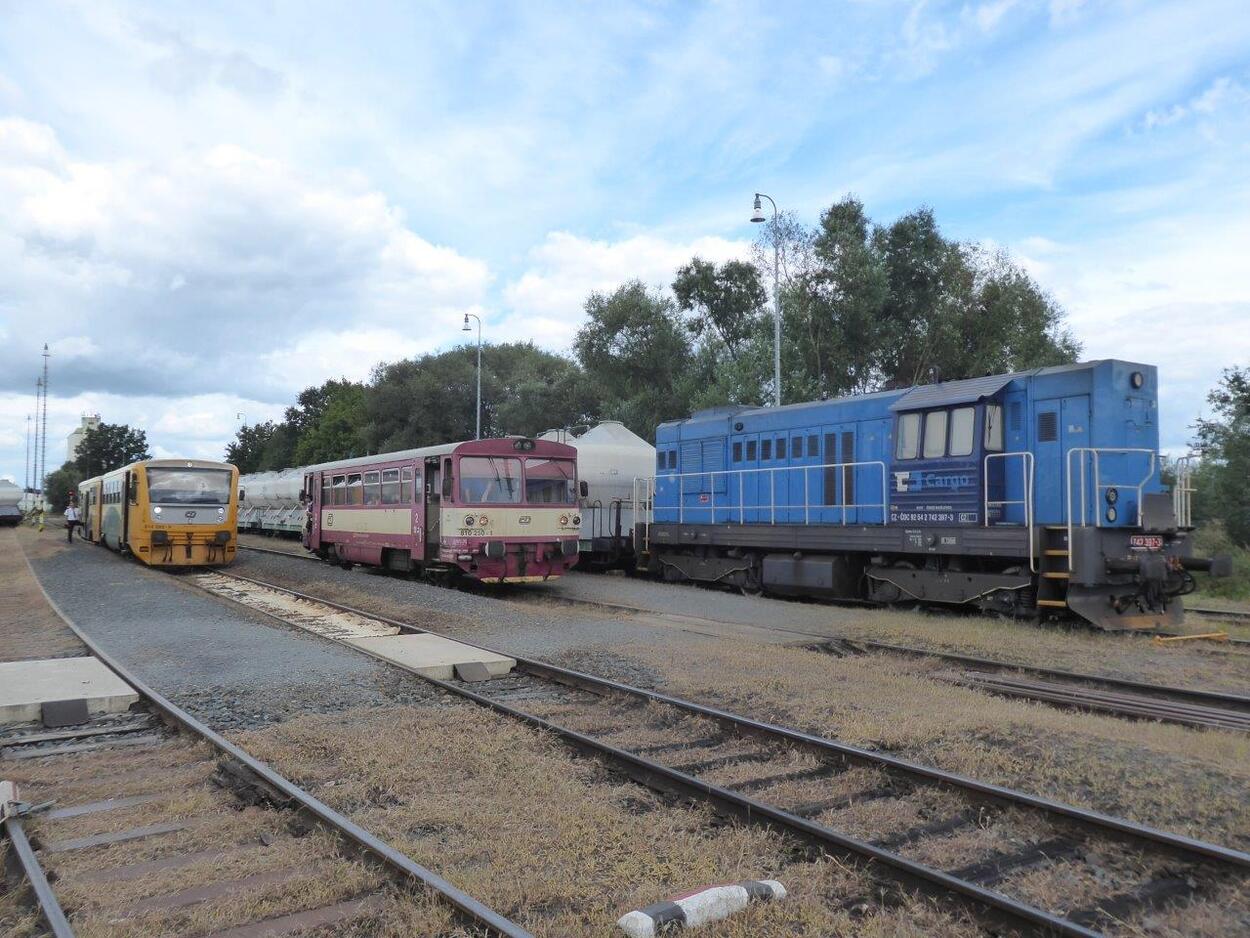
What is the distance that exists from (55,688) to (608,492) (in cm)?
1679

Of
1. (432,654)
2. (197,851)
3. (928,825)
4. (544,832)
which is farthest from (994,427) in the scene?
(197,851)

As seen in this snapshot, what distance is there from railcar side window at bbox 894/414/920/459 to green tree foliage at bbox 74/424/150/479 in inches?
3638

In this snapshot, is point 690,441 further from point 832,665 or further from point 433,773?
point 433,773

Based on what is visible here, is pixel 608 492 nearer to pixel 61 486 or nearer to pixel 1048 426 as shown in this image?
pixel 1048 426

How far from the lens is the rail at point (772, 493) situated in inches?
599

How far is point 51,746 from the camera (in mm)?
6805

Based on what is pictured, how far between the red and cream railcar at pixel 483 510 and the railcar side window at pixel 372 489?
0.18 metres

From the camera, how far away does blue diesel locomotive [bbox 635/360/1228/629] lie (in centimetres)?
1202

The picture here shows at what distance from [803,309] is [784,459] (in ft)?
54.0

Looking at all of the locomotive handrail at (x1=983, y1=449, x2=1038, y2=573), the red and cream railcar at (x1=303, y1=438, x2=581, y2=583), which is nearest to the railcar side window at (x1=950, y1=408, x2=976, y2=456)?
the locomotive handrail at (x1=983, y1=449, x2=1038, y2=573)

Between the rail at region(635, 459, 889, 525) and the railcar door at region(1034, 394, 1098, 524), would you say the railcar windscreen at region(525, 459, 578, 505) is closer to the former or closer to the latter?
the rail at region(635, 459, 889, 525)

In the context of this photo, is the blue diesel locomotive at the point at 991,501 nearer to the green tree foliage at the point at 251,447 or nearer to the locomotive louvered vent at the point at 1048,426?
the locomotive louvered vent at the point at 1048,426

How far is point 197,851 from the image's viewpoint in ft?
15.6

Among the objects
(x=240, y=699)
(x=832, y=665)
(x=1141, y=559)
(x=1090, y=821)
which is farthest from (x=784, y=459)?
(x=1090, y=821)
